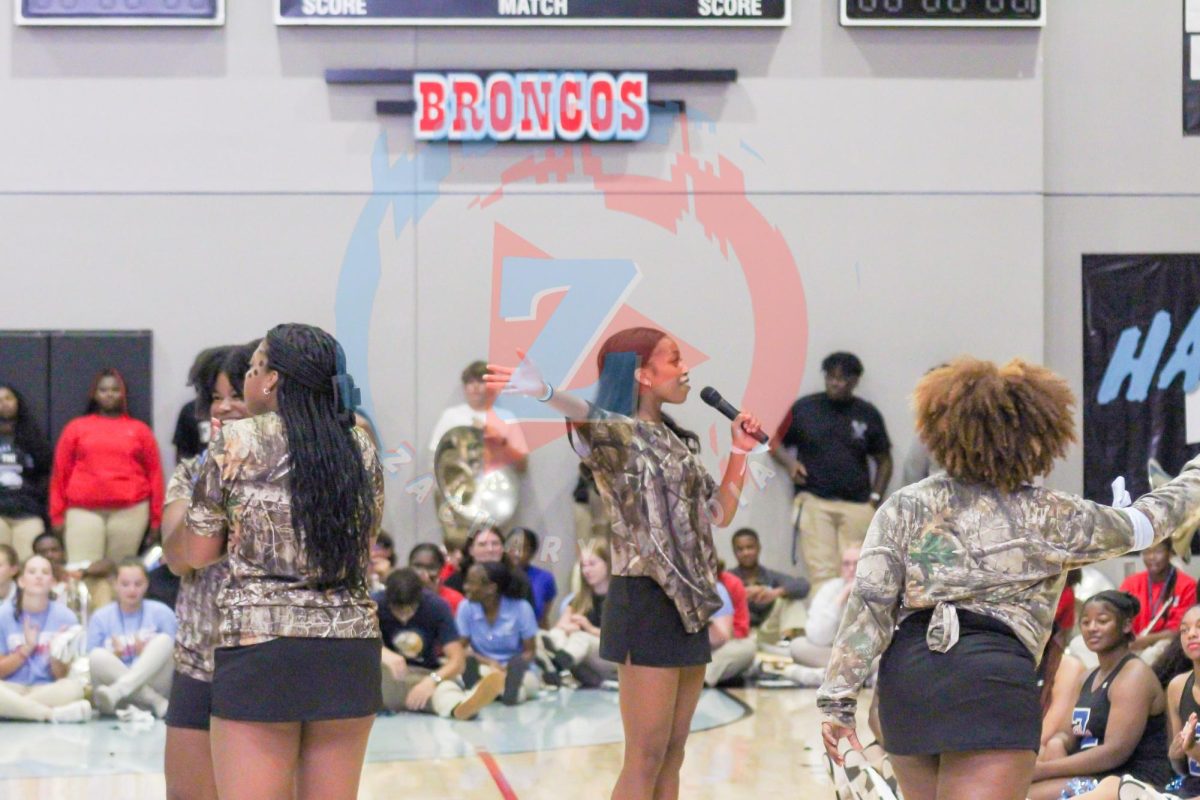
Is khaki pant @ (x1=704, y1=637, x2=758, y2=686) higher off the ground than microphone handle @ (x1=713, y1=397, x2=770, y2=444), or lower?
lower

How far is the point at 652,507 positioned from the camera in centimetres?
408

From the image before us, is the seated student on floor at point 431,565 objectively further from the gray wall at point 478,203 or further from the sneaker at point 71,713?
the sneaker at point 71,713

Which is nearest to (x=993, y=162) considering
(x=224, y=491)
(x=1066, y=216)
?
(x=1066, y=216)

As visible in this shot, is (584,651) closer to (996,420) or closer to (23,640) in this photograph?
(23,640)

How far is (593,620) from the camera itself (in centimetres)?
890

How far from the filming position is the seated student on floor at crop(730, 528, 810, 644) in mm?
9477

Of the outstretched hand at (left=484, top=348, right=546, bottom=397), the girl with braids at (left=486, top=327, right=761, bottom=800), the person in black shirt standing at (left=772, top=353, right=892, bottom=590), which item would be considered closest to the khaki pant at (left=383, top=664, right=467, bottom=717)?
the person in black shirt standing at (left=772, top=353, right=892, bottom=590)

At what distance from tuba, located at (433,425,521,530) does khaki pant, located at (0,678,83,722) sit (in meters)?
2.74

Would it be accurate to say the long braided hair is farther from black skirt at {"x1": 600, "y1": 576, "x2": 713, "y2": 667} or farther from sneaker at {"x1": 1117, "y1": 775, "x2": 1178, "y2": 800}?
sneaker at {"x1": 1117, "y1": 775, "x2": 1178, "y2": 800}

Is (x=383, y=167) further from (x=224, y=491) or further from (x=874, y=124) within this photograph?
(x=224, y=491)

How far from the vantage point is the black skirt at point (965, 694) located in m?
2.91

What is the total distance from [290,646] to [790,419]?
23.6ft

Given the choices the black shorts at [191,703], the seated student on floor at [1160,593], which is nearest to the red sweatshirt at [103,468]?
the seated student on floor at [1160,593]

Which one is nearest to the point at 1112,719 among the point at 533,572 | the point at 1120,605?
the point at 1120,605
